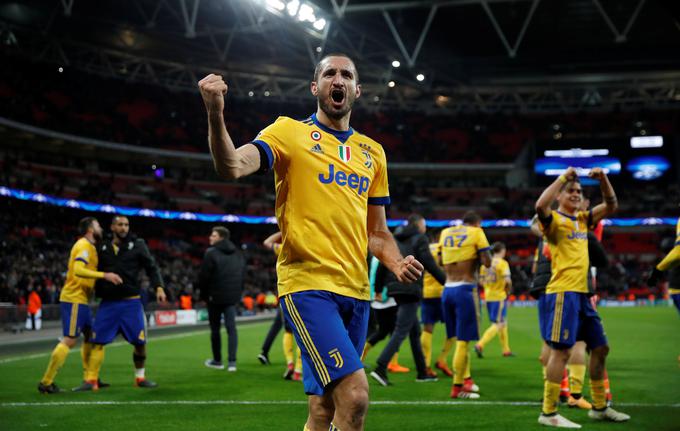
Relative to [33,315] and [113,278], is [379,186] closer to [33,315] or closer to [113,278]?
[113,278]

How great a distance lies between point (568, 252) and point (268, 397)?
395cm

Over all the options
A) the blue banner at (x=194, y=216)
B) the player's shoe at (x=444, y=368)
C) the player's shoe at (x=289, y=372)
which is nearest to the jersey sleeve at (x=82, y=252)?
the player's shoe at (x=289, y=372)

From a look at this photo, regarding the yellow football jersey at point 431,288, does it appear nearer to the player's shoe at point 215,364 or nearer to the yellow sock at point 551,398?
the player's shoe at point 215,364

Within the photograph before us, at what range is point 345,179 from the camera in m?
4.05

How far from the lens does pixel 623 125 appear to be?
55.2 meters

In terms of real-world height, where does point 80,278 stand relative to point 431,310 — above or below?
above

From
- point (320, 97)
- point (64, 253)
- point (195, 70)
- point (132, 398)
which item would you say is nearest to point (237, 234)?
point (195, 70)

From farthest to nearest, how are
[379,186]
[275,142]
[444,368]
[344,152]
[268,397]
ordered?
1. [444,368]
2. [268,397]
3. [379,186]
4. [344,152]
5. [275,142]

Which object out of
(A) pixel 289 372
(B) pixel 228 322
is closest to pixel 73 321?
(B) pixel 228 322

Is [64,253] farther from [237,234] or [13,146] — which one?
[237,234]

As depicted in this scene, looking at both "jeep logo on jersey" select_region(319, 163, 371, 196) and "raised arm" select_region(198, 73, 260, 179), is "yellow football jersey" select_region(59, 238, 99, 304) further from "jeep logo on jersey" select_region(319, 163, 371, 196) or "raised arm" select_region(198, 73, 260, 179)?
"raised arm" select_region(198, 73, 260, 179)

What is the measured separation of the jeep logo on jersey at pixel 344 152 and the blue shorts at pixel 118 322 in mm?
6306

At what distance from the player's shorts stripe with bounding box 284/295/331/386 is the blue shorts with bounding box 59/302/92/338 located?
6605 millimetres

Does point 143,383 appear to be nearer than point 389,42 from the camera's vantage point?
Yes
